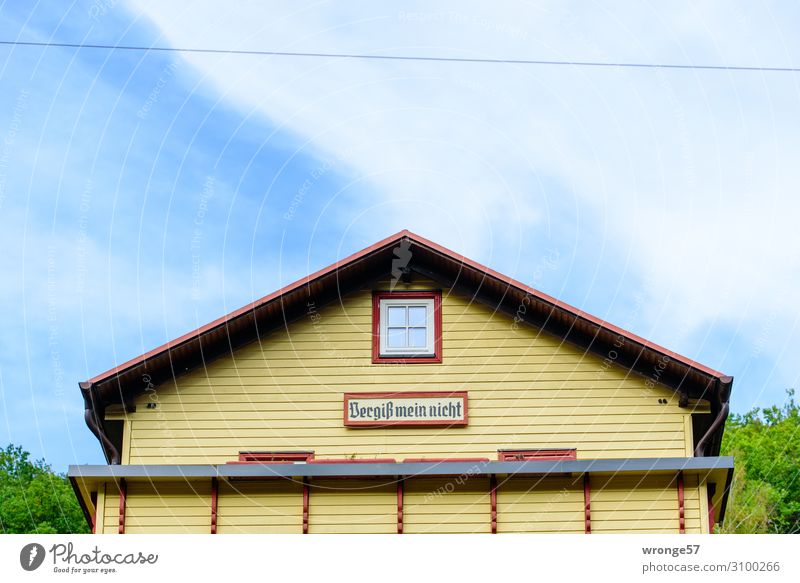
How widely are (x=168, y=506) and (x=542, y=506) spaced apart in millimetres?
6629

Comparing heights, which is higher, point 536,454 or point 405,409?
point 405,409

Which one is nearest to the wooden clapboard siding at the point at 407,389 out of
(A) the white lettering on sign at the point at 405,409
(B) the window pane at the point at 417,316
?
(A) the white lettering on sign at the point at 405,409

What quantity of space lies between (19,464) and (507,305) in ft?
171

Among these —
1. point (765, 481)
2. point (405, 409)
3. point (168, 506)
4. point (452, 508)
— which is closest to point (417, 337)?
point (405, 409)

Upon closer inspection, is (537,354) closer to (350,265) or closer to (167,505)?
(350,265)

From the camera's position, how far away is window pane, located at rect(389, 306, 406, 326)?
2393cm

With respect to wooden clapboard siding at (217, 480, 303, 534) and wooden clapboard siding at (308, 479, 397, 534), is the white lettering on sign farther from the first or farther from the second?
wooden clapboard siding at (217, 480, 303, 534)

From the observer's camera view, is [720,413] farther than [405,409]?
No

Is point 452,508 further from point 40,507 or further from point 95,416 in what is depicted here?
point 40,507

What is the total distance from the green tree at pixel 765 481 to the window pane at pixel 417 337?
34987 millimetres

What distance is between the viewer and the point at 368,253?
23.5 metres

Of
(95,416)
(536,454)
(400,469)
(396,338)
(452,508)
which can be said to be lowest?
(452,508)

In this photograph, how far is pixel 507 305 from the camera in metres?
23.7
